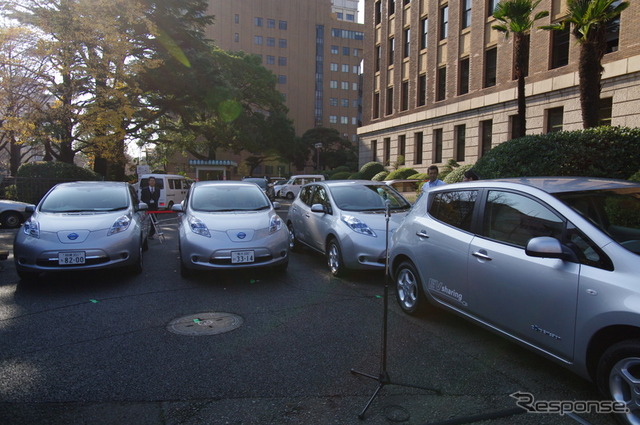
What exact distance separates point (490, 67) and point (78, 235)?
22.3 metres

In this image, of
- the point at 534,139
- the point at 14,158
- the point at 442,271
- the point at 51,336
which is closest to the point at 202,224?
the point at 51,336

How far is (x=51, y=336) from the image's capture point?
4.33 metres

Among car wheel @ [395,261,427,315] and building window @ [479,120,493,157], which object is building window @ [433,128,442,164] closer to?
building window @ [479,120,493,157]

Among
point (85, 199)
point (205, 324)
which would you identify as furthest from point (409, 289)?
point (85, 199)

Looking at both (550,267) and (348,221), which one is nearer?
(550,267)

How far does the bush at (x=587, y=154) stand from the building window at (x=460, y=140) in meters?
14.0

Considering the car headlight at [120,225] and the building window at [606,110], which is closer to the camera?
the car headlight at [120,225]

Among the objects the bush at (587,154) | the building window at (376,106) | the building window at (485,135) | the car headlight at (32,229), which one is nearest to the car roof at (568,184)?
the car headlight at (32,229)

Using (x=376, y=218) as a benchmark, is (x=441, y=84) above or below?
above

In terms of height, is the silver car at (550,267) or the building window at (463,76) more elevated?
the building window at (463,76)

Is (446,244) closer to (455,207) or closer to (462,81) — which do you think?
(455,207)

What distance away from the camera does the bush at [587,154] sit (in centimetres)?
1050

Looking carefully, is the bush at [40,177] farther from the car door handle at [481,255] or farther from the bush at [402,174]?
the car door handle at [481,255]

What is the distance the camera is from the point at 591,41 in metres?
11.5
